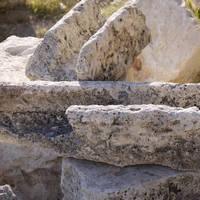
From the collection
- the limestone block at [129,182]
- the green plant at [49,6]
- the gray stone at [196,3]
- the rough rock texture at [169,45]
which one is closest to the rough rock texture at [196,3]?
the gray stone at [196,3]

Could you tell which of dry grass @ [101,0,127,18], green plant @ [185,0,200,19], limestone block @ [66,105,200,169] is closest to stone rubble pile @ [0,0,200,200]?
limestone block @ [66,105,200,169]

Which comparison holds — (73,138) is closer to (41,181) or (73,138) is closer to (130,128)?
(130,128)

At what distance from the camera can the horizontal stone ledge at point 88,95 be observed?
8.30 feet

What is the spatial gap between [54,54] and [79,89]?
1.78ft

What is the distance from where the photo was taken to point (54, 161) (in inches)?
128

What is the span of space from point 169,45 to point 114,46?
2.36 ft

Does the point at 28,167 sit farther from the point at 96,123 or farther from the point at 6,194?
the point at 96,123

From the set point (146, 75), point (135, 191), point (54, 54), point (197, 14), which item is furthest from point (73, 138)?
point (197, 14)

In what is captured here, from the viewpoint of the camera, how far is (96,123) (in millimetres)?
2326

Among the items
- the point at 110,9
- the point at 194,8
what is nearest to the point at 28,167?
the point at 194,8

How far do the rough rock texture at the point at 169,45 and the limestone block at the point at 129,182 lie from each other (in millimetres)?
1007

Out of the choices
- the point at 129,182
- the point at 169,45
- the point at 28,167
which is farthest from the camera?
the point at 169,45

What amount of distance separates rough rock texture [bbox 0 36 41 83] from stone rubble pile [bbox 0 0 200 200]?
421 millimetres

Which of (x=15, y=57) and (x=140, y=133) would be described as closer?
(x=140, y=133)
